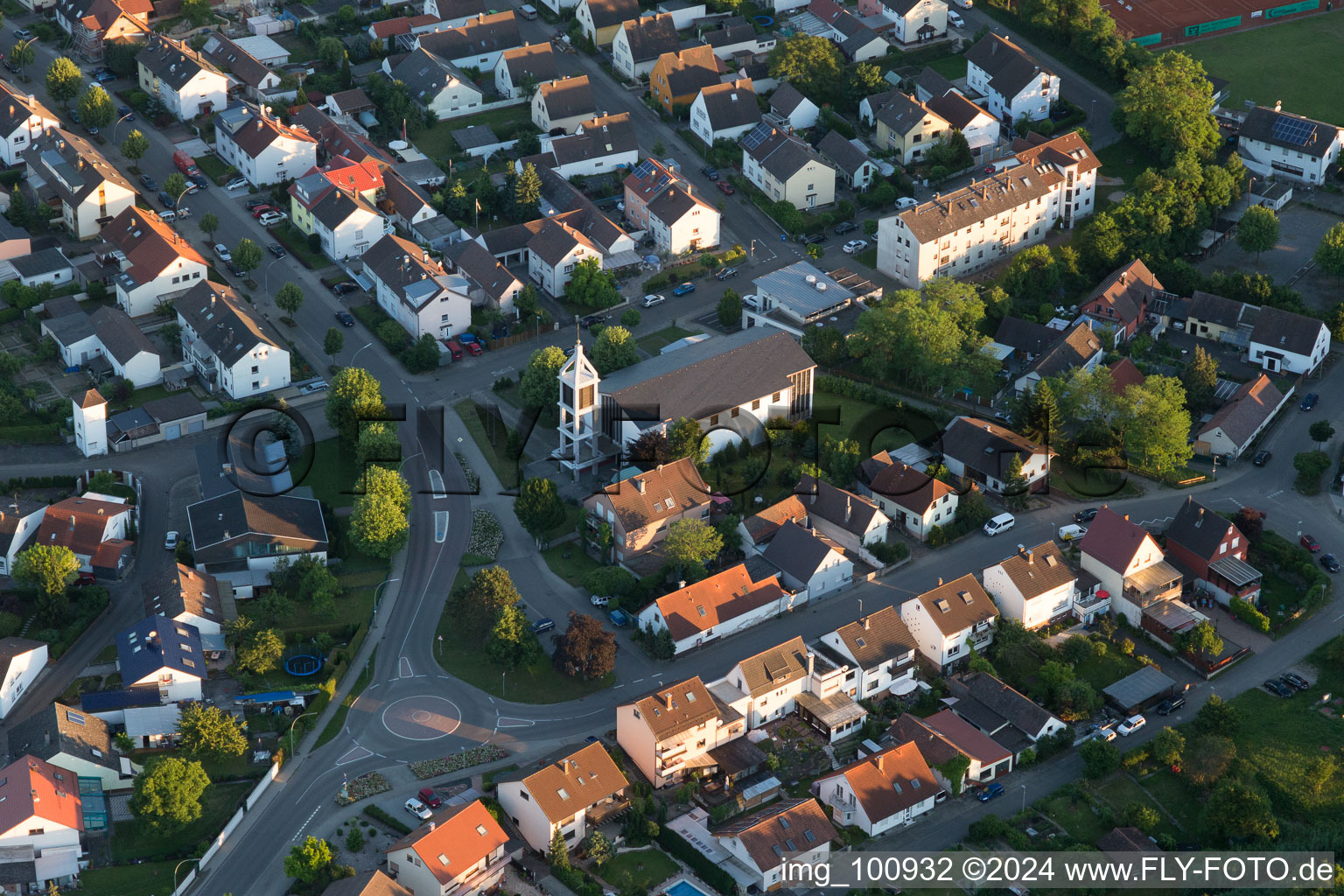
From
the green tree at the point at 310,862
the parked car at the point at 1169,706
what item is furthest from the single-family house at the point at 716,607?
the green tree at the point at 310,862

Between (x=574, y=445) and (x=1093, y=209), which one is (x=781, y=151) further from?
(x=574, y=445)

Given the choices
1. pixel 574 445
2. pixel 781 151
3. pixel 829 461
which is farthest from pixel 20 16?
pixel 829 461

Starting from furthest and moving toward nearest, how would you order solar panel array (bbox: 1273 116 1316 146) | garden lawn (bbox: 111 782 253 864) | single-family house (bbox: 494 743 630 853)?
1. solar panel array (bbox: 1273 116 1316 146)
2. garden lawn (bbox: 111 782 253 864)
3. single-family house (bbox: 494 743 630 853)

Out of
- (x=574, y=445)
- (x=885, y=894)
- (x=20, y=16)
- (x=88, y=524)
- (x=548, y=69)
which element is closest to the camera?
(x=885, y=894)

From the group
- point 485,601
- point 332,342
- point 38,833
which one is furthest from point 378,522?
point 38,833

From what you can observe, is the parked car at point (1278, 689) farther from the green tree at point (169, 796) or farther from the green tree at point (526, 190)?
the green tree at point (526, 190)

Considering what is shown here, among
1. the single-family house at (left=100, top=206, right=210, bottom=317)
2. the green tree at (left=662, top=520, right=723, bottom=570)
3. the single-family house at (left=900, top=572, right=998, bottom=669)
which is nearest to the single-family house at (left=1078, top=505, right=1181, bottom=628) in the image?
the single-family house at (left=900, top=572, right=998, bottom=669)

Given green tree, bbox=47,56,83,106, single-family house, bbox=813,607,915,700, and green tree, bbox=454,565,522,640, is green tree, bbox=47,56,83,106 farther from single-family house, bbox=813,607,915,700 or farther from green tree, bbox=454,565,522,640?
single-family house, bbox=813,607,915,700
